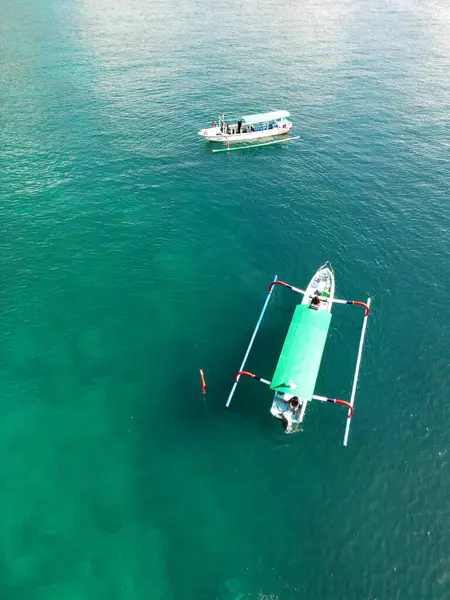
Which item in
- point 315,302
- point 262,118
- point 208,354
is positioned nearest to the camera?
point 315,302

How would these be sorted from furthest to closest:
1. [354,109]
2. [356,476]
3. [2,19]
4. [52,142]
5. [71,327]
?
[2,19] < [354,109] < [52,142] < [71,327] < [356,476]

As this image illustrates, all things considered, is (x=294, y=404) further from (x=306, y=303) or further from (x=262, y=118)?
(x=262, y=118)

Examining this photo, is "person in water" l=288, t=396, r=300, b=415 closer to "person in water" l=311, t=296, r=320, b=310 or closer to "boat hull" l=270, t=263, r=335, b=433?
"boat hull" l=270, t=263, r=335, b=433

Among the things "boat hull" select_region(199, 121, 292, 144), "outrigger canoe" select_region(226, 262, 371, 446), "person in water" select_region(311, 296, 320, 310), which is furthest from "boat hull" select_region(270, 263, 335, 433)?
"boat hull" select_region(199, 121, 292, 144)

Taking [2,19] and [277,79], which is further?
[2,19]

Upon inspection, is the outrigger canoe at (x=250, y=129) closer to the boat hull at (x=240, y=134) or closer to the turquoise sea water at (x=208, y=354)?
the boat hull at (x=240, y=134)

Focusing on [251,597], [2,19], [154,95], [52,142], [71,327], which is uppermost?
[2,19]

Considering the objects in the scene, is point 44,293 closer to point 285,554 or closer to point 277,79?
point 285,554

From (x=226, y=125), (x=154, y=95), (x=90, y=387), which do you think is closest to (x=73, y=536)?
(x=90, y=387)

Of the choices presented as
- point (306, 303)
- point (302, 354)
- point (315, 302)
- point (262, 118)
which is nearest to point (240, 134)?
point (262, 118)
